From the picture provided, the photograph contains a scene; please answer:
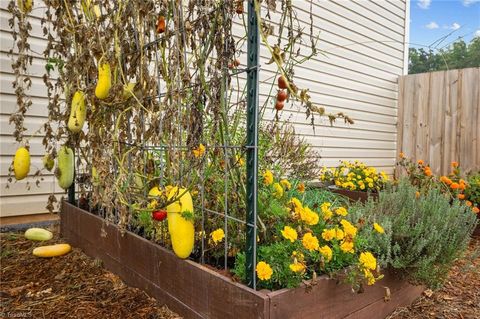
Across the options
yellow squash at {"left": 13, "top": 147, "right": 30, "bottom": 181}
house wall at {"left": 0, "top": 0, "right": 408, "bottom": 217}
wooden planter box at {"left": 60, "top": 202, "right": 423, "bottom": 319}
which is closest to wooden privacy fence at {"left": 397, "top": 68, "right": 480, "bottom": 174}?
house wall at {"left": 0, "top": 0, "right": 408, "bottom": 217}

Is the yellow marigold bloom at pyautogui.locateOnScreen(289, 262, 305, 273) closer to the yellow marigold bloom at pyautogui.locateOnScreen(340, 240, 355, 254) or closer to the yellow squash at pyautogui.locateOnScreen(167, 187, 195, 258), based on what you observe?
the yellow marigold bloom at pyautogui.locateOnScreen(340, 240, 355, 254)

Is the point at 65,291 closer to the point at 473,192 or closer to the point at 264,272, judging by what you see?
the point at 264,272

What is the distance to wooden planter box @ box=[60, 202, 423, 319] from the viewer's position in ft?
3.85

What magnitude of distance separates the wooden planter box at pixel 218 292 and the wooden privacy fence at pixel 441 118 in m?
4.24

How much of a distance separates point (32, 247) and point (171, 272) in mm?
1321

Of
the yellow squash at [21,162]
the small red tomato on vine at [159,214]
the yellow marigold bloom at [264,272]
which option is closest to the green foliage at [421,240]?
the yellow marigold bloom at [264,272]

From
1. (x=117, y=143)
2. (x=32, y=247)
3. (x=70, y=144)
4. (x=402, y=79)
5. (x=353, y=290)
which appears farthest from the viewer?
(x=402, y=79)

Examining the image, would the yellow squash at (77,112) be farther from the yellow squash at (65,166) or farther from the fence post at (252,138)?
the fence post at (252,138)

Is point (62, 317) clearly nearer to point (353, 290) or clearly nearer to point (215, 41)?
point (353, 290)

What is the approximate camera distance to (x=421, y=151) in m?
5.84

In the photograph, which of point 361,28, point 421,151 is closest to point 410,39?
point 361,28

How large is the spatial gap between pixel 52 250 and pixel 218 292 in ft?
4.63

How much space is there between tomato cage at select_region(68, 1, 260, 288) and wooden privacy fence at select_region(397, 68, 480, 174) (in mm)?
4434

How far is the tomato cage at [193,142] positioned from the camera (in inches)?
49.4
